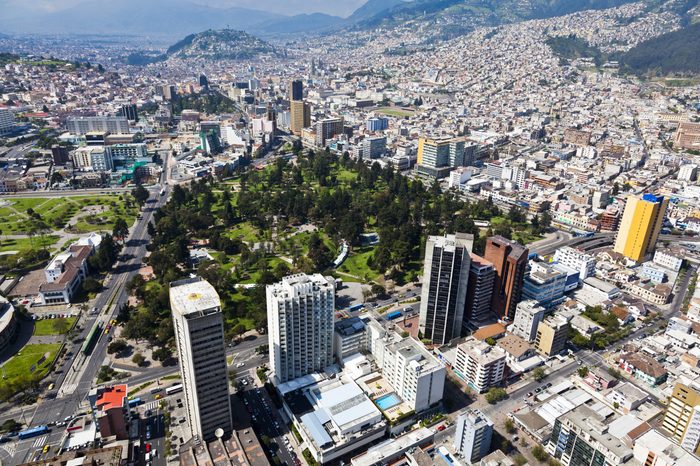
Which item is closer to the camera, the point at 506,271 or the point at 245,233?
the point at 506,271

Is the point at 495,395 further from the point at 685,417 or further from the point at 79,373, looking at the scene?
the point at 79,373

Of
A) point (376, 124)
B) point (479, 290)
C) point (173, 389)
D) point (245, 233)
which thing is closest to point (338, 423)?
point (173, 389)

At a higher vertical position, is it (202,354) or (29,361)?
(202,354)

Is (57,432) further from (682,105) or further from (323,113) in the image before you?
(682,105)

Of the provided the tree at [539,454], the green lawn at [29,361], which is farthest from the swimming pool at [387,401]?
the green lawn at [29,361]

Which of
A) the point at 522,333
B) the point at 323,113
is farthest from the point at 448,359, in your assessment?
the point at 323,113

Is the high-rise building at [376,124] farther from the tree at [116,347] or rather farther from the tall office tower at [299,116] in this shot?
the tree at [116,347]
